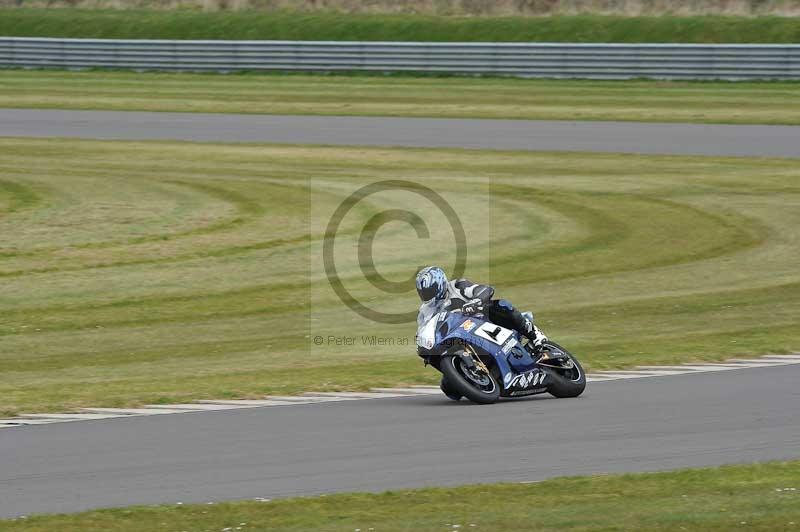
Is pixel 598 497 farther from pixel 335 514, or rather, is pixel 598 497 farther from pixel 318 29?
pixel 318 29

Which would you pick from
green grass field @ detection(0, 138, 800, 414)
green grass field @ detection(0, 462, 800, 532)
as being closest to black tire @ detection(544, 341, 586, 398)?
green grass field @ detection(0, 138, 800, 414)

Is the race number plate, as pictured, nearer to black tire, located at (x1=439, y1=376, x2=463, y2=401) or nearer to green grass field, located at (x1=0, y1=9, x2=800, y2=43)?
black tire, located at (x1=439, y1=376, x2=463, y2=401)

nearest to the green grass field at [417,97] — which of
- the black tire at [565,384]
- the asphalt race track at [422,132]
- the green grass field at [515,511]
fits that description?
the asphalt race track at [422,132]

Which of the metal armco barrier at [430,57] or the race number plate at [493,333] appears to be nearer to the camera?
the race number plate at [493,333]

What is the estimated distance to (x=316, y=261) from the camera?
18.4 m

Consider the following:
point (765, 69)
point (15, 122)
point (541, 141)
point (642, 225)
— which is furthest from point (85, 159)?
point (765, 69)

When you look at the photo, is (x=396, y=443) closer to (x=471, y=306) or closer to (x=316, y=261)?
(x=471, y=306)

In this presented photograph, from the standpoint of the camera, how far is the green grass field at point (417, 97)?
110ft

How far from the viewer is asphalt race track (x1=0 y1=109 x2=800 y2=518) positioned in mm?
8500

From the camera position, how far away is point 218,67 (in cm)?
4309

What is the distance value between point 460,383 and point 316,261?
788 centimetres

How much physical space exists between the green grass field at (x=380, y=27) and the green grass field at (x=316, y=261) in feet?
54.5

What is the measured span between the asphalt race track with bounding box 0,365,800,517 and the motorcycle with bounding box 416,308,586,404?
16cm

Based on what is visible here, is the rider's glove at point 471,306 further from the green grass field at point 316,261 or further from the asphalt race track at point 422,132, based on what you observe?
the asphalt race track at point 422,132
